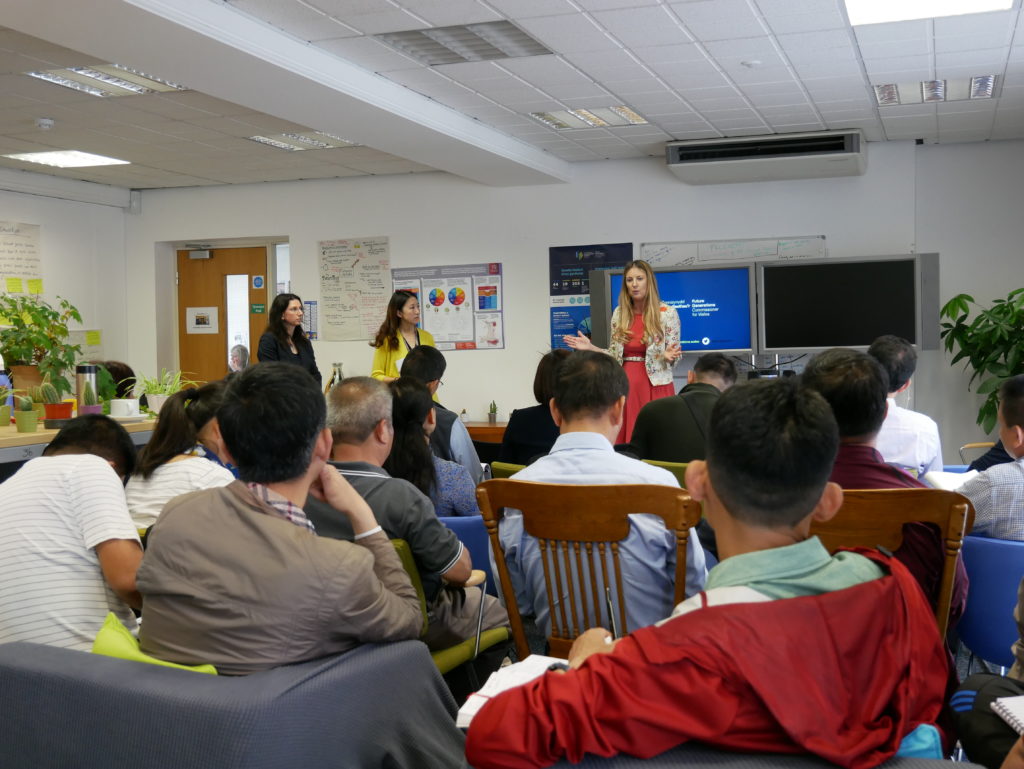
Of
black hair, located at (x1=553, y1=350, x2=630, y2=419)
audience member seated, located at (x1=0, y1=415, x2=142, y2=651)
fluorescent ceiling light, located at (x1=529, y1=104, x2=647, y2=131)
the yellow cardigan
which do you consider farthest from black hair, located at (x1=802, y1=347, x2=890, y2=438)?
the yellow cardigan

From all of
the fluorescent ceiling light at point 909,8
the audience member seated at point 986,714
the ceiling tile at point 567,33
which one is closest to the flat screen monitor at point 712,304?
the ceiling tile at point 567,33

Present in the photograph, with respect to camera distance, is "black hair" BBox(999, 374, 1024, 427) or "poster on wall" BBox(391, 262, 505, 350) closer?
"black hair" BBox(999, 374, 1024, 427)

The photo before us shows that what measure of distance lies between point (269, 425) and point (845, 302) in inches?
→ 237

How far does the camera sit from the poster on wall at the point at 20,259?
807 centimetres

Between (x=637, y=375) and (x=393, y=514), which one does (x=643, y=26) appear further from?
(x=393, y=514)

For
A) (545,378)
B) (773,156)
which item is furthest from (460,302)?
(545,378)

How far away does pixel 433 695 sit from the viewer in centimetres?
178

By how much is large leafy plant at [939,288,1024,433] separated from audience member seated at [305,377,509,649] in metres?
5.05

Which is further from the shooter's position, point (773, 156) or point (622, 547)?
point (773, 156)

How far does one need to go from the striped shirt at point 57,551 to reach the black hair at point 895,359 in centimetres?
262

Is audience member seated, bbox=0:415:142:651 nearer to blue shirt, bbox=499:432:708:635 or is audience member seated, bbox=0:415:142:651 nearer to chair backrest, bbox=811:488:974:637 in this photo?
blue shirt, bbox=499:432:708:635

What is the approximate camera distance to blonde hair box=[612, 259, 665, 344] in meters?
6.05

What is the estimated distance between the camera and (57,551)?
6.89 feet

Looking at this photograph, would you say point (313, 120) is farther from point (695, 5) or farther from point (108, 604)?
point (108, 604)
